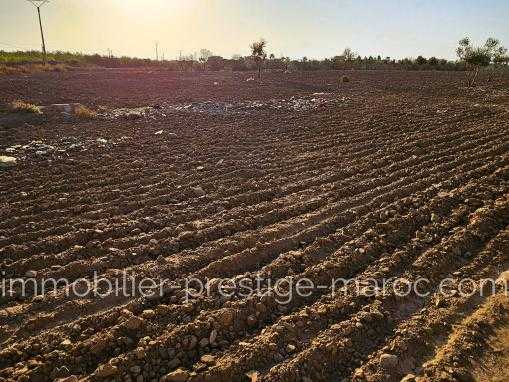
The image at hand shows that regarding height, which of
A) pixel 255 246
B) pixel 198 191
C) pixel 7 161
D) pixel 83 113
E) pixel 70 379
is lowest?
pixel 70 379

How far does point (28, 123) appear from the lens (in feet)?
38.3

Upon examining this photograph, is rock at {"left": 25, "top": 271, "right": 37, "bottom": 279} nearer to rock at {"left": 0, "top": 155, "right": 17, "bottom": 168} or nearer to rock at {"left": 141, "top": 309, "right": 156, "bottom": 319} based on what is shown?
rock at {"left": 141, "top": 309, "right": 156, "bottom": 319}

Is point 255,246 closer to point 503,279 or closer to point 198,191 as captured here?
point 198,191

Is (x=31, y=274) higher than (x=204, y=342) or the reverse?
higher

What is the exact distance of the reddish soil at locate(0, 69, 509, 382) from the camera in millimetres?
3324

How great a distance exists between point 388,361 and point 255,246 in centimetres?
206

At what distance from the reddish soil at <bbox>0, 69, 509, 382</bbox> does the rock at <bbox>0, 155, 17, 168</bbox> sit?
22cm

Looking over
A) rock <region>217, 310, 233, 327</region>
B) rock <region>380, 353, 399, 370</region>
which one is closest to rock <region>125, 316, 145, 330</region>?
rock <region>217, 310, 233, 327</region>

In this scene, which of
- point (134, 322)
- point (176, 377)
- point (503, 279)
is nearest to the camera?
point (176, 377)

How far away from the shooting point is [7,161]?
8.11 metres

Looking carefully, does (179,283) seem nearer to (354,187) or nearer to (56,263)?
(56,263)

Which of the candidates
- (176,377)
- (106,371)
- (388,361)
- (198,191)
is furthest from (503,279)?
(198,191)

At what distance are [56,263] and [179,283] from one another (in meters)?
1.59

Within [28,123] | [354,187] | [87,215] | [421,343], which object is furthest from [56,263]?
[28,123]
